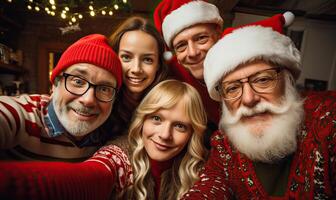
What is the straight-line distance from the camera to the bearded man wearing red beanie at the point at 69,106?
142 centimetres

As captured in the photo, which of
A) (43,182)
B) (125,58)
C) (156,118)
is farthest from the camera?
(125,58)

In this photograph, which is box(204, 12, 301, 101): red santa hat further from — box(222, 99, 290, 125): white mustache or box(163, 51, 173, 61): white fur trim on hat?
box(163, 51, 173, 61): white fur trim on hat

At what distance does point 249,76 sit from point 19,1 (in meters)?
5.56

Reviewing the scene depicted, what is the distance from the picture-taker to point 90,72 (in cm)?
148

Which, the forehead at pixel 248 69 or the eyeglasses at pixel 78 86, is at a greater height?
the forehead at pixel 248 69

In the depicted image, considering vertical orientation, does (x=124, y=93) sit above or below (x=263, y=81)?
below

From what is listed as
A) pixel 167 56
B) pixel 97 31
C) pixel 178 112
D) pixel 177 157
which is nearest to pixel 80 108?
pixel 178 112

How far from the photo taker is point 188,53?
6.65 feet

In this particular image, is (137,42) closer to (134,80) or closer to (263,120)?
(134,80)

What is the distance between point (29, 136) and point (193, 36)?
59.8 inches

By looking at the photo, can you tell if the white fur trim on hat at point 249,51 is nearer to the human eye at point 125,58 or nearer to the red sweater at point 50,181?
the human eye at point 125,58

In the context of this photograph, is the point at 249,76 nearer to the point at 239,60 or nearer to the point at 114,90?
the point at 239,60

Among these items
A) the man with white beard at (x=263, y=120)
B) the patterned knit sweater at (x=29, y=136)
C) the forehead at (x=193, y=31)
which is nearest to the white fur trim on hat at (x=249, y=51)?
the man with white beard at (x=263, y=120)

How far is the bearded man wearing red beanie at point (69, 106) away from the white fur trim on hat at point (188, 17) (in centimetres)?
77
